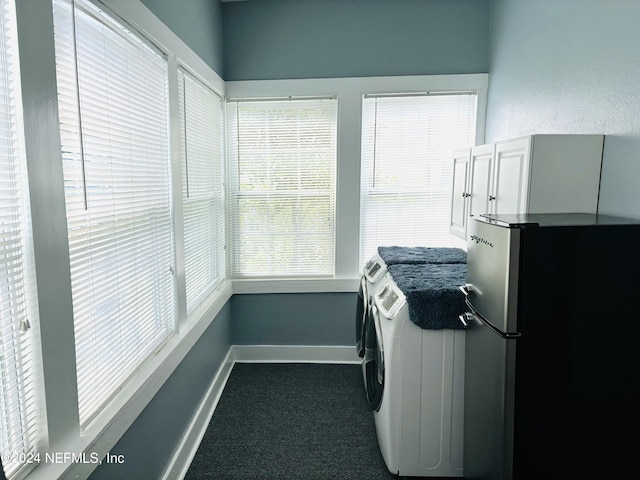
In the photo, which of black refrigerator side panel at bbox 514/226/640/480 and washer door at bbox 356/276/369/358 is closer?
black refrigerator side panel at bbox 514/226/640/480

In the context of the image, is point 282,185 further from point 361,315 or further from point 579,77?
point 579,77

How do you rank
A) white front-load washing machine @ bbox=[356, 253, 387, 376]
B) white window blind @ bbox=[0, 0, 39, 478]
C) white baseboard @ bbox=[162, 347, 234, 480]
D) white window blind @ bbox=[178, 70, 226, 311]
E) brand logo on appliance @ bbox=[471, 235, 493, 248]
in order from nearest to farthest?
white window blind @ bbox=[0, 0, 39, 478] < brand logo on appliance @ bbox=[471, 235, 493, 248] < white baseboard @ bbox=[162, 347, 234, 480] < white window blind @ bbox=[178, 70, 226, 311] < white front-load washing machine @ bbox=[356, 253, 387, 376]

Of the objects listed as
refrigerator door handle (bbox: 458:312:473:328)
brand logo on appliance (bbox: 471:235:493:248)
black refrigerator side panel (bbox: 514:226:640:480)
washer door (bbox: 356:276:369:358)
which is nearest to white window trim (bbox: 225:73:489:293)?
washer door (bbox: 356:276:369:358)

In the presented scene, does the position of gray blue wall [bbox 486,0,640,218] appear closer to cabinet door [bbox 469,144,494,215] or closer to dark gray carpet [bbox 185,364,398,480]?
cabinet door [bbox 469,144,494,215]

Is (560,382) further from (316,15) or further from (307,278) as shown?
(316,15)

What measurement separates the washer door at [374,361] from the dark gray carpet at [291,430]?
0.31m

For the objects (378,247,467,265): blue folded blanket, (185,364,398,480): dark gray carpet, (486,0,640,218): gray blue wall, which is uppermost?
(486,0,640,218): gray blue wall

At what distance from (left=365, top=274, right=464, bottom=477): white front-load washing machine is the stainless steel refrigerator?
0.50 meters

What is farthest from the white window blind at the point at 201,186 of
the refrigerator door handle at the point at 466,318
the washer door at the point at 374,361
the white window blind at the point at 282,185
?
the refrigerator door handle at the point at 466,318

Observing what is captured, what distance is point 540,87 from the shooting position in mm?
2146

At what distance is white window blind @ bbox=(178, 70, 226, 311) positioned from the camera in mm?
2188

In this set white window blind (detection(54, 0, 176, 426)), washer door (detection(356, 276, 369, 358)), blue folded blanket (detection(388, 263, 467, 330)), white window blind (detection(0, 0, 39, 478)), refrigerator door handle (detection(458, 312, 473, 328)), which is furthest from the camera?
washer door (detection(356, 276, 369, 358))

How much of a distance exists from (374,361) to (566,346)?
1.07m

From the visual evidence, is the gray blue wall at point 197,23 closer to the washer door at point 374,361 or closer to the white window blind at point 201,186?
the white window blind at point 201,186
